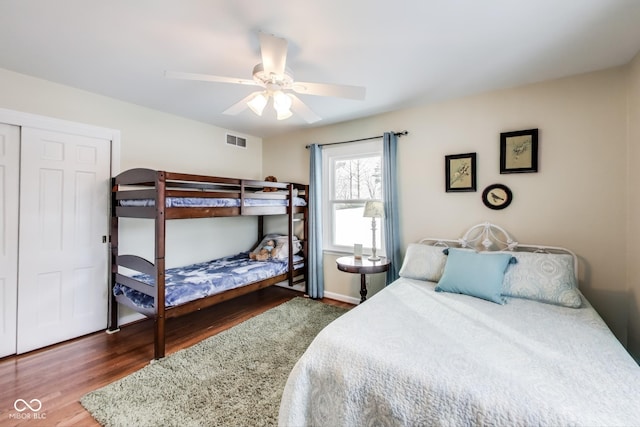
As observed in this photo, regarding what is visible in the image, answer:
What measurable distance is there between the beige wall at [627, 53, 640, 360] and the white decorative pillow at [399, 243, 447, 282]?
1335mm

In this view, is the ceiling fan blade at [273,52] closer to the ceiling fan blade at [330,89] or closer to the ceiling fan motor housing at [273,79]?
the ceiling fan motor housing at [273,79]

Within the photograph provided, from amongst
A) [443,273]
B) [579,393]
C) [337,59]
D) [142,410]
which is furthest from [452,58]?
[142,410]

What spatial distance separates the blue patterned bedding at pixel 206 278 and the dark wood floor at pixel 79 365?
0.44 metres

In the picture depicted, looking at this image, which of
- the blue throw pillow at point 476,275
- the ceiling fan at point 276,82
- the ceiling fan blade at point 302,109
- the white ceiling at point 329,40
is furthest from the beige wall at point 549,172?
the ceiling fan at point 276,82

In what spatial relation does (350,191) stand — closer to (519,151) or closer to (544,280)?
(519,151)

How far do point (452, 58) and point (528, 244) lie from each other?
1805 mm

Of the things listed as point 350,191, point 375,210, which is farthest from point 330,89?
point 350,191

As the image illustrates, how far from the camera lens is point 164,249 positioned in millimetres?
2320

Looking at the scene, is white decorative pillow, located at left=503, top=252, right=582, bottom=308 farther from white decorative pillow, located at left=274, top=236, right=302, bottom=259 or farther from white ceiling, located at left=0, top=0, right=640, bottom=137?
white decorative pillow, located at left=274, top=236, right=302, bottom=259

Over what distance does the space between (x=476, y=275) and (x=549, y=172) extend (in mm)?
1233

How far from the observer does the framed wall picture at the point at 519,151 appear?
2.52 meters

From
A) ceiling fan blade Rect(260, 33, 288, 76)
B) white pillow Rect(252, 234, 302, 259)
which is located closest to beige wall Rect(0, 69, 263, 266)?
white pillow Rect(252, 234, 302, 259)

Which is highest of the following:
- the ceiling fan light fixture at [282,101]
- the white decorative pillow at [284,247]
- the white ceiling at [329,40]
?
the white ceiling at [329,40]

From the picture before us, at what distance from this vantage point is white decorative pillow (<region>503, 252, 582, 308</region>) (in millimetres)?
2004
